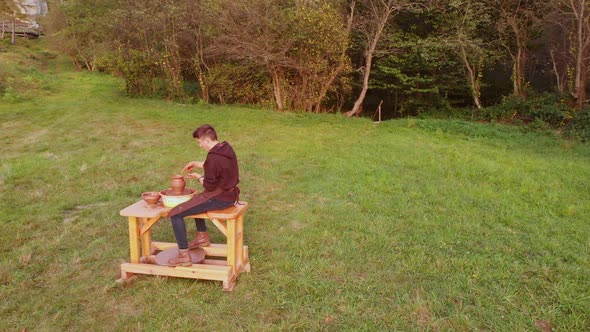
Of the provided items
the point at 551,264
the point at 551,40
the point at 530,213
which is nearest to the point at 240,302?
the point at 551,264

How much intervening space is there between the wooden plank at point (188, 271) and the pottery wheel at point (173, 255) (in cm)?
9

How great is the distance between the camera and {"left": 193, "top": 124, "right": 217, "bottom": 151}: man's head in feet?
11.7

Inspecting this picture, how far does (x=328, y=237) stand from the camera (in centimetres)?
453

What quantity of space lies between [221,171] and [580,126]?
39.4 ft

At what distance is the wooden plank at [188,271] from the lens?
11.3 feet

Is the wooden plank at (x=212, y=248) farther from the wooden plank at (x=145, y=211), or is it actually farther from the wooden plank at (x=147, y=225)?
the wooden plank at (x=145, y=211)

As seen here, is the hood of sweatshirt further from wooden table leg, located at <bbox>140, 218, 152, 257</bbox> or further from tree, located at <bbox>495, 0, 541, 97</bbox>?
tree, located at <bbox>495, 0, 541, 97</bbox>

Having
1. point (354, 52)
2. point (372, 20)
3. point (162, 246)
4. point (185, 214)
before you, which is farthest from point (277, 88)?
point (185, 214)

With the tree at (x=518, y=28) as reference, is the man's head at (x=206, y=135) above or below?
below

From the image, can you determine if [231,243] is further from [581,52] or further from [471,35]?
[471,35]

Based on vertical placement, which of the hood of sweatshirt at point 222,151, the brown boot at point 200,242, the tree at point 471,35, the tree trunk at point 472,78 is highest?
the tree at point 471,35

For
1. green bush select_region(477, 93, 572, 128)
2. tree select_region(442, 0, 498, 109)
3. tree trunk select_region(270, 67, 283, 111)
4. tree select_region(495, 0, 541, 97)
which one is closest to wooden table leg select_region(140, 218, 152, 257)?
tree trunk select_region(270, 67, 283, 111)

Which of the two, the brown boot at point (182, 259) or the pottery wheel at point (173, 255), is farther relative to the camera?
the pottery wheel at point (173, 255)

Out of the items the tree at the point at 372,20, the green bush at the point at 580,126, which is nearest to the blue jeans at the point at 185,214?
the green bush at the point at 580,126
